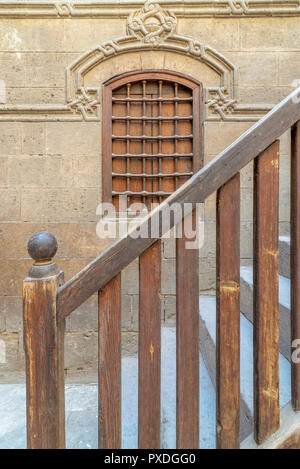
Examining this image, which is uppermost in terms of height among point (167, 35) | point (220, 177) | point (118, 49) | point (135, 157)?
point (167, 35)

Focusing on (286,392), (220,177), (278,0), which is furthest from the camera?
(278,0)

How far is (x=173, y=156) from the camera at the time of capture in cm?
249

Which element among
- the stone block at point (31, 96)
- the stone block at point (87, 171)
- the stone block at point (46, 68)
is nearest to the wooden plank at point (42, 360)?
the stone block at point (87, 171)

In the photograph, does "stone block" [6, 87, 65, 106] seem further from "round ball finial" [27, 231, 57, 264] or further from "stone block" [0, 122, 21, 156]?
"round ball finial" [27, 231, 57, 264]

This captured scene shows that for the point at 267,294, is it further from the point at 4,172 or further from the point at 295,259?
the point at 4,172

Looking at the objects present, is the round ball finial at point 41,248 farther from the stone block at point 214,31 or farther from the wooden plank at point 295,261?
the stone block at point 214,31

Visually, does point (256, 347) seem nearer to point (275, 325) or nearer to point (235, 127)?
point (275, 325)

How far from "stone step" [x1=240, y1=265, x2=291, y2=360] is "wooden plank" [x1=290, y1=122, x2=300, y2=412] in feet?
1.14

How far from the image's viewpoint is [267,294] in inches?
35.1

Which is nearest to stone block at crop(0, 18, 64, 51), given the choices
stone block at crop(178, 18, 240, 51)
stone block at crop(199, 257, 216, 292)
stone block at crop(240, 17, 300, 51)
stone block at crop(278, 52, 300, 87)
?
stone block at crop(178, 18, 240, 51)

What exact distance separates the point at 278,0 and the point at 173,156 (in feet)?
5.57

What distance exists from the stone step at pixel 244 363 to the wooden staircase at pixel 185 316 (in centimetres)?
21

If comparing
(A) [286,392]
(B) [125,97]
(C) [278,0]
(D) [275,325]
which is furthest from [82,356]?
(C) [278,0]

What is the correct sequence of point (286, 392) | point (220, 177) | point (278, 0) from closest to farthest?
1. point (220, 177)
2. point (286, 392)
3. point (278, 0)
